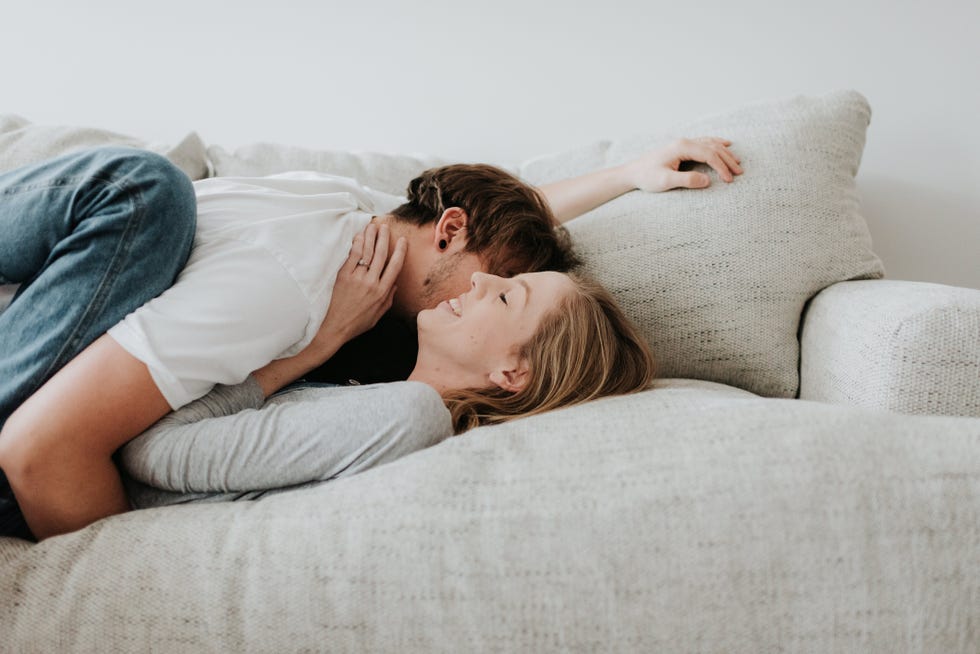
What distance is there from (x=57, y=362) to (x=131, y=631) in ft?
1.14

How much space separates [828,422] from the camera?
2.55 feet

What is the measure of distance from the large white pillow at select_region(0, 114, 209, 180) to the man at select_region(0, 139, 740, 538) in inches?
14.5

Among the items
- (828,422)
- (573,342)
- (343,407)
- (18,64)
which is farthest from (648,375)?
(18,64)

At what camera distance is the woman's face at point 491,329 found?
1.08 metres

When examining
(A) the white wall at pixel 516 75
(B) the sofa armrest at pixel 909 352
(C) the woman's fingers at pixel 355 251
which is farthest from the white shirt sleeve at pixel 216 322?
(A) the white wall at pixel 516 75

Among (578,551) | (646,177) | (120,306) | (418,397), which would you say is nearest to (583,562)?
(578,551)

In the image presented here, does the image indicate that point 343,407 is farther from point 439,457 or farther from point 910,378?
point 910,378

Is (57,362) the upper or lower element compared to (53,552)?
upper

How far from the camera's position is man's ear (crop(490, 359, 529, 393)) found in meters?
1.08

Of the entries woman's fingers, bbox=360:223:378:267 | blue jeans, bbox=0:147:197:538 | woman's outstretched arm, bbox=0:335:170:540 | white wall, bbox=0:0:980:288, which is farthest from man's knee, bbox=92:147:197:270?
white wall, bbox=0:0:980:288

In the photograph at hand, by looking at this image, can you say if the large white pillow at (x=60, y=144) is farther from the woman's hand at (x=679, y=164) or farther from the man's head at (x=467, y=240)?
the woman's hand at (x=679, y=164)

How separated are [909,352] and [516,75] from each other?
1167 millimetres

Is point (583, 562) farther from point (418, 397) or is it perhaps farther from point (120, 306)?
point (120, 306)

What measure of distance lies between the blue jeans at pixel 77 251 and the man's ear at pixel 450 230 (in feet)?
1.37
